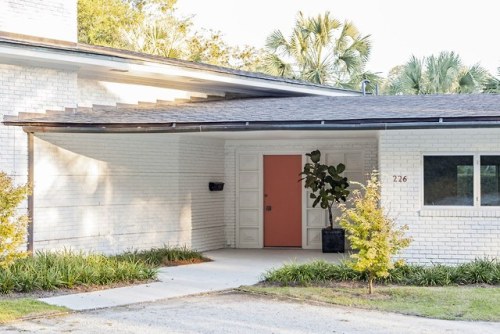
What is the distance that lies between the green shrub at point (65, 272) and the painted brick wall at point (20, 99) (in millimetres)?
1794

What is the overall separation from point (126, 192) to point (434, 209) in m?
6.24

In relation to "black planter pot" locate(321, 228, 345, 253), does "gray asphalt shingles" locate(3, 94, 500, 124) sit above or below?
above

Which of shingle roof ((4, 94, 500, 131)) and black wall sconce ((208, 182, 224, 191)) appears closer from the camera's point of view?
shingle roof ((4, 94, 500, 131))

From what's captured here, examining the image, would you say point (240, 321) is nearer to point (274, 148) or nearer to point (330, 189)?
point (330, 189)

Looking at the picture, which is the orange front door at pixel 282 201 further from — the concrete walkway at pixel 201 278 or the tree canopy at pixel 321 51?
the tree canopy at pixel 321 51

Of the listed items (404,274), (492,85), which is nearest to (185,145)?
(404,274)

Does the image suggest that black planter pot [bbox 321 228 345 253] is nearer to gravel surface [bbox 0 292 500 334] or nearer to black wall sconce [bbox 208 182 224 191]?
black wall sconce [bbox 208 182 224 191]

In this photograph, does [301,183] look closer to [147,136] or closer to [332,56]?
[147,136]

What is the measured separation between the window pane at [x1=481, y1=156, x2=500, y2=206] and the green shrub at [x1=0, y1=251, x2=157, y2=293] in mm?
5943

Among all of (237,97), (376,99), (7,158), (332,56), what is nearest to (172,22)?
(332,56)

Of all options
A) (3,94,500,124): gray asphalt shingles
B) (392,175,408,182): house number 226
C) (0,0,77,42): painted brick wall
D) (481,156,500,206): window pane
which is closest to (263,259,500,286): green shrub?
(481,156,500,206): window pane

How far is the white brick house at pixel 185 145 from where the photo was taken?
13.9 metres

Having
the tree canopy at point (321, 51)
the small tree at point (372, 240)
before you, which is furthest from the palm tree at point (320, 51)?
the small tree at point (372, 240)

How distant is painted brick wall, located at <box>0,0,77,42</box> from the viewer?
1461 centimetres
